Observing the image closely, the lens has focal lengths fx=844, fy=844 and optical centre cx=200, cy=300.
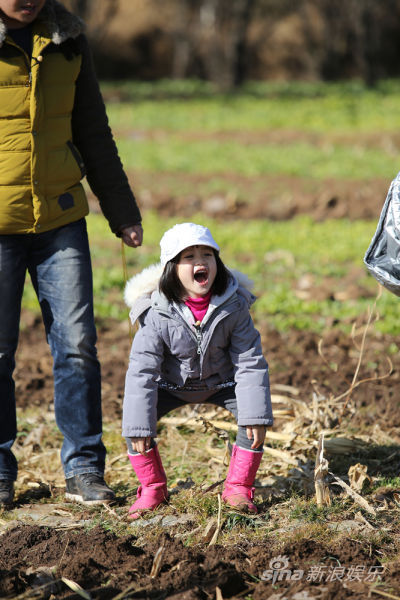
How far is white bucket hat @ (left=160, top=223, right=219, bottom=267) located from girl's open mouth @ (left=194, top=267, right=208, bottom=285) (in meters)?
0.12

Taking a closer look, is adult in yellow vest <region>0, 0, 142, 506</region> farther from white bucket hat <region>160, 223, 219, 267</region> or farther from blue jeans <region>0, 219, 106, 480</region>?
white bucket hat <region>160, 223, 219, 267</region>

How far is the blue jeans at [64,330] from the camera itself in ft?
13.2

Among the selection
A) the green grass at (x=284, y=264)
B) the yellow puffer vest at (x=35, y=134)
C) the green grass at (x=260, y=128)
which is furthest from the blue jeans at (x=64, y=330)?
the green grass at (x=260, y=128)

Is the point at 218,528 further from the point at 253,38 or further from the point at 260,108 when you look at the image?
the point at 253,38

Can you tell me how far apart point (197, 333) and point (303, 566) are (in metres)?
1.13

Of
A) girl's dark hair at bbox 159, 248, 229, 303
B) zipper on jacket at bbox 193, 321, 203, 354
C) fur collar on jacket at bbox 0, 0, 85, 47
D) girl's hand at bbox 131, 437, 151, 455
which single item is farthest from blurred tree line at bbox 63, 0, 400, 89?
girl's hand at bbox 131, 437, 151, 455

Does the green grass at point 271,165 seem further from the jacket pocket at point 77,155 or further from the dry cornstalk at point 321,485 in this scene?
the jacket pocket at point 77,155

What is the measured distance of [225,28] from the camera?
3628 cm

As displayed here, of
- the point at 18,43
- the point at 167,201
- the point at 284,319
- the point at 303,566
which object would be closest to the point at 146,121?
the point at 167,201

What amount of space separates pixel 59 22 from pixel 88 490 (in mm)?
2216

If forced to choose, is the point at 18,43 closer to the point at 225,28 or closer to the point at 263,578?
the point at 263,578

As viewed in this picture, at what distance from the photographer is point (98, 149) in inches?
168

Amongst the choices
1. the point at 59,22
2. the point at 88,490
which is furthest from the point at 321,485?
the point at 59,22

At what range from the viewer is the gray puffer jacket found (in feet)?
12.4
